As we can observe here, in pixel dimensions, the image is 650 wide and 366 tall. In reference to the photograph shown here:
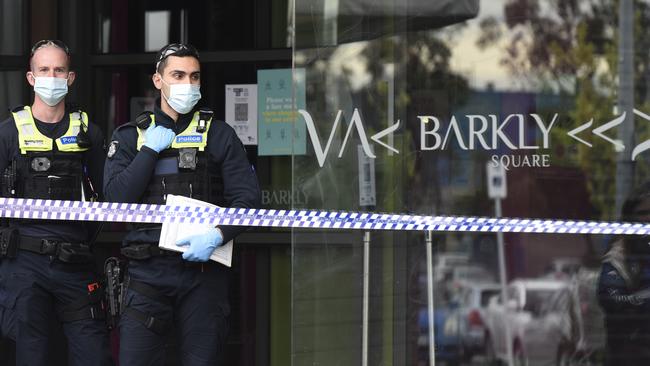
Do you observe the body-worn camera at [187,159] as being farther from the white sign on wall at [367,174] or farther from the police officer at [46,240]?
the white sign on wall at [367,174]

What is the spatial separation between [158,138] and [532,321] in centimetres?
232

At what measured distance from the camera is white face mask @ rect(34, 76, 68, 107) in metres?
6.12

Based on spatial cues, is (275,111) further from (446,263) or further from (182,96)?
(182,96)

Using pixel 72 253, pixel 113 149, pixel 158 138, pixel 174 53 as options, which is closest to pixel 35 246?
pixel 72 253

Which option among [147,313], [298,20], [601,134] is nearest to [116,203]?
[147,313]

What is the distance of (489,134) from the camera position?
6.65 metres

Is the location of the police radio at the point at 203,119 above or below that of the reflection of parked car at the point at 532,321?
above

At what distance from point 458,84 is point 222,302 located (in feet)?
5.96

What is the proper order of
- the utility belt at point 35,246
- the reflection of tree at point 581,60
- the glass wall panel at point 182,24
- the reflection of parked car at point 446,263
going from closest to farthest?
1. the utility belt at point 35,246
2. the reflection of tree at point 581,60
3. the reflection of parked car at point 446,263
4. the glass wall panel at point 182,24

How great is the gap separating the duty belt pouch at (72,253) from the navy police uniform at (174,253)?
379mm

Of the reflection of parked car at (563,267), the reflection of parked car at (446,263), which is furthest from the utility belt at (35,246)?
the reflection of parked car at (563,267)

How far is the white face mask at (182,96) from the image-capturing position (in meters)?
5.78

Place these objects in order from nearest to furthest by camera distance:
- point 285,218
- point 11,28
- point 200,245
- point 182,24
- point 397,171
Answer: point 200,245
point 285,218
point 397,171
point 11,28
point 182,24

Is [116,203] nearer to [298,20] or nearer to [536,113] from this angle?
[298,20]
